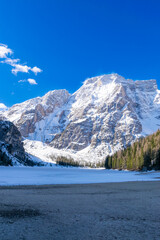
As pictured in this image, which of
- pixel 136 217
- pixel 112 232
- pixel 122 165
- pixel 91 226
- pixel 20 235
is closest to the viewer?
pixel 20 235

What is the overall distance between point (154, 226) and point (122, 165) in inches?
4345

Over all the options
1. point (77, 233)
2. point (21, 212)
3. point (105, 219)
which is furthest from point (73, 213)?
point (77, 233)

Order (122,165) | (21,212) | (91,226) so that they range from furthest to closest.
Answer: (122,165)
(21,212)
(91,226)

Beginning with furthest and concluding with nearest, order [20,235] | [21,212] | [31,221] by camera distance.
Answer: [21,212] → [31,221] → [20,235]

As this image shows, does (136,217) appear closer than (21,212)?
Yes

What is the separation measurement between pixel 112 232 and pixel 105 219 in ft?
5.60

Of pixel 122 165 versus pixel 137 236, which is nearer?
pixel 137 236

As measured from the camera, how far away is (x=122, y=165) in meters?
113

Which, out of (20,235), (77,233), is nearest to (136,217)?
(77,233)

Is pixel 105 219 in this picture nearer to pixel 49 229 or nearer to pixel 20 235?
pixel 49 229

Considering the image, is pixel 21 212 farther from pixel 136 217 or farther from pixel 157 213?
pixel 157 213

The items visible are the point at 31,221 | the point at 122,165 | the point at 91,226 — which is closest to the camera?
the point at 91,226

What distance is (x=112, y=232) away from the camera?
6.34 metres

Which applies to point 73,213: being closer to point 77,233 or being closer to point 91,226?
point 91,226
